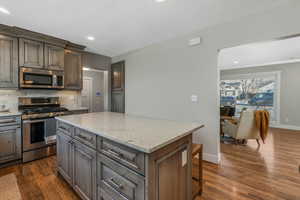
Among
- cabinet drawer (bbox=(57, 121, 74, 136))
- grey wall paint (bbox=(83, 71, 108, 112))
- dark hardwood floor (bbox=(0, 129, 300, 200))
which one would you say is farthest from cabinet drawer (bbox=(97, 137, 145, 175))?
grey wall paint (bbox=(83, 71, 108, 112))

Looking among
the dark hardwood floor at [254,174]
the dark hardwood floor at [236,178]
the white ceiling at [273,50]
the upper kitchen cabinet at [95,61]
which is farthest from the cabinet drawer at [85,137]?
the white ceiling at [273,50]

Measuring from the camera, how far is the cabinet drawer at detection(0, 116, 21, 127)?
239cm

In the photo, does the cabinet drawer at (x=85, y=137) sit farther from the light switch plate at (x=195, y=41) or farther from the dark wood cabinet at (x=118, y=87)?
the dark wood cabinet at (x=118, y=87)

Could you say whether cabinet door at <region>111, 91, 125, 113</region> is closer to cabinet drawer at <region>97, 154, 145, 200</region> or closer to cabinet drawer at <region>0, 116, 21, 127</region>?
cabinet drawer at <region>0, 116, 21, 127</region>

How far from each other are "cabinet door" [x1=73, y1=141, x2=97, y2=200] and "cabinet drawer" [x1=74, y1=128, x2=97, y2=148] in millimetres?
58

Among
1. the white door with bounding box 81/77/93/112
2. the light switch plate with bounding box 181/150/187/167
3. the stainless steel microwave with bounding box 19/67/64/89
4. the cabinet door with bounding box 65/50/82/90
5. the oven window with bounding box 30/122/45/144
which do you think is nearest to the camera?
the light switch plate with bounding box 181/150/187/167

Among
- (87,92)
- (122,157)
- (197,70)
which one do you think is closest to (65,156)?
(122,157)

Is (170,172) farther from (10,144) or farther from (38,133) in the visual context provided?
(10,144)

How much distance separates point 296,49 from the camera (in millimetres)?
3680

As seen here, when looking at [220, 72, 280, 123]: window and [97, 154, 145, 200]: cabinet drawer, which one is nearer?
[97, 154, 145, 200]: cabinet drawer

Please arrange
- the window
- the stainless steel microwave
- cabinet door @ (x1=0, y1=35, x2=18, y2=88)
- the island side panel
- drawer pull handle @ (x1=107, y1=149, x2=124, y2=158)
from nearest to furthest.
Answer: the island side panel, drawer pull handle @ (x1=107, y1=149, x2=124, y2=158), cabinet door @ (x1=0, y1=35, x2=18, y2=88), the stainless steel microwave, the window

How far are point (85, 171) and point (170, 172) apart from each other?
3.14 ft

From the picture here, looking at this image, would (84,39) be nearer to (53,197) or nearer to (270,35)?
(53,197)

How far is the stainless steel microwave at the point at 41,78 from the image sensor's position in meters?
2.77
